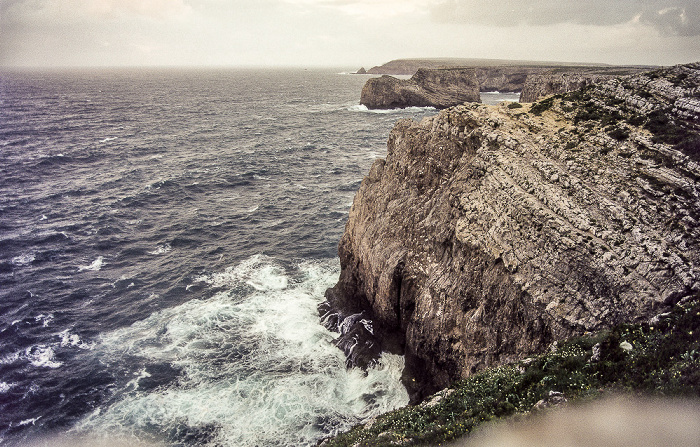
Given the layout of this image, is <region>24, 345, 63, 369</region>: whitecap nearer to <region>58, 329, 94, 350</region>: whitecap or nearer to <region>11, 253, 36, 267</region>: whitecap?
<region>58, 329, 94, 350</region>: whitecap

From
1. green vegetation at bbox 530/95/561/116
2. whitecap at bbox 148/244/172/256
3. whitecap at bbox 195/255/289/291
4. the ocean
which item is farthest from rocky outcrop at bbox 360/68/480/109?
green vegetation at bbox 530/95/561/116

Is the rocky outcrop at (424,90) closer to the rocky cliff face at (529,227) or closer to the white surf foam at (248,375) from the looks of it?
the rocky cliff face at (529,227)

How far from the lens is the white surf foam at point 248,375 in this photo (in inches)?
1021

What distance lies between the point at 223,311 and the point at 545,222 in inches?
1145

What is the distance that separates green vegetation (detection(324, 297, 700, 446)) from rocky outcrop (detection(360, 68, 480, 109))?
131600 millimetres

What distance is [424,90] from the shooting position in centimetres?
14362

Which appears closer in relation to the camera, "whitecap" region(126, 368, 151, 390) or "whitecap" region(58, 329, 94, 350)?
"whitecap" region(126, 368, 151, 390)

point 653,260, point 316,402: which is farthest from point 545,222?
point 316,402

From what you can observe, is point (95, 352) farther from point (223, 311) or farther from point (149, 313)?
point (223, 311)

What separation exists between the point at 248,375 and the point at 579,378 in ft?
75.8

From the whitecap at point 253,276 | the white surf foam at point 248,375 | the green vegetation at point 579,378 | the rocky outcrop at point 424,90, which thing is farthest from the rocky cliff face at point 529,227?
the rocky outcrop at point 424,90

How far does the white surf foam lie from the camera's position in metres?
25.9

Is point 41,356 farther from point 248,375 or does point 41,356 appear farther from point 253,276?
point 253,276

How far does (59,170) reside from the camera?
234 feet
